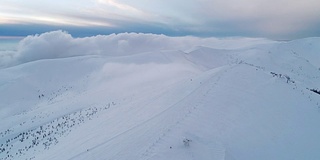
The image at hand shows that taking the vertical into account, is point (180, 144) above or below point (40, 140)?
above

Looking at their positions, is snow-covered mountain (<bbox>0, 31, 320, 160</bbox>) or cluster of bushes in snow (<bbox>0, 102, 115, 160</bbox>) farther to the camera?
cluster of bushes in snow (<bbox>0, 102, 115, 160</bbox>)

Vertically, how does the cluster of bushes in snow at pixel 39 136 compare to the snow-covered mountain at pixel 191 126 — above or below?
below

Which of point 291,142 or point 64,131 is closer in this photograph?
point 291,142

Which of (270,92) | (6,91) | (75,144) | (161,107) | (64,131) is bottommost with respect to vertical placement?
(6,91)

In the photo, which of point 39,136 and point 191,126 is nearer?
point 191,126

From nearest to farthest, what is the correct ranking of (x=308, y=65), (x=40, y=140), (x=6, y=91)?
1. (x=40, y=140)
2. (x=6, y=91)
3. (x=308, y=65)

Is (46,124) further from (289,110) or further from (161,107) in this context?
(289,110)

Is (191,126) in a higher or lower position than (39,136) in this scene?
higher

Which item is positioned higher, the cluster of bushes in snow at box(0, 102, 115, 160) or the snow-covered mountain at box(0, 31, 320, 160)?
the snow-covered mountain at box(0, 31, 320, 160)

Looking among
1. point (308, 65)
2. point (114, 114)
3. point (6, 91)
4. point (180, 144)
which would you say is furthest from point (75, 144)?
point (308, 65)

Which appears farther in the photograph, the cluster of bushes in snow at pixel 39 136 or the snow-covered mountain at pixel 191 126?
the cluster of bushes in snow at pixel 39 136

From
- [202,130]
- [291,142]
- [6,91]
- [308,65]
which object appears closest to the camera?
[202,130]
